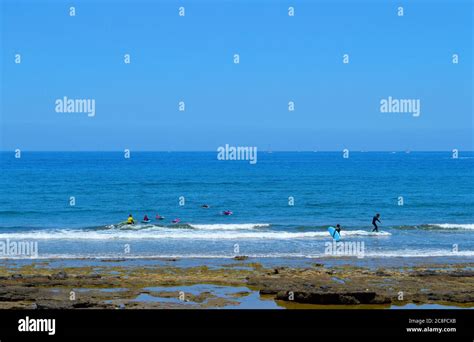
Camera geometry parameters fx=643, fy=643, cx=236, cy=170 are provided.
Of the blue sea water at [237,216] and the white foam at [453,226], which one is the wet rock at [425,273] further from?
the white foam at [453,226]

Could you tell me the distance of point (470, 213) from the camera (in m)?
55.8

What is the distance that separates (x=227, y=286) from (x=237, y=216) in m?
29.8

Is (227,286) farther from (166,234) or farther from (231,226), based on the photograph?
(231,226)

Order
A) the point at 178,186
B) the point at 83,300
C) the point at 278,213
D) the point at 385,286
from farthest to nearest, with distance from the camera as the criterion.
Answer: the point at 178,186 → the point at 278,213 → the point at 385,286 → the point at 83,300

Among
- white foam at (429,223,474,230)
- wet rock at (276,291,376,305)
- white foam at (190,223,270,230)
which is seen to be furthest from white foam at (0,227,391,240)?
wet rock at (276,291,376,305)

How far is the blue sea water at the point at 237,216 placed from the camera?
115 feet

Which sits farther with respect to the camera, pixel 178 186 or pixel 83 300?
pixel 178 186

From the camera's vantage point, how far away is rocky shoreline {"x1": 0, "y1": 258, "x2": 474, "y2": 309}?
804 inches

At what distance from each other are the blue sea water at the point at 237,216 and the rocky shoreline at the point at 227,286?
4.74 metres

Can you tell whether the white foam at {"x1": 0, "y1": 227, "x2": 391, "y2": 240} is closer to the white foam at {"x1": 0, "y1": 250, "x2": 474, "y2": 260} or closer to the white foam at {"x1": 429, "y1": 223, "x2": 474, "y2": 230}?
the white foam at {"x1": 429, "y1": 223, "x2": 474, "y2": 230}

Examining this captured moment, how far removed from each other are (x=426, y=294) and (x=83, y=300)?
11353 millimetres

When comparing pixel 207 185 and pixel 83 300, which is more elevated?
pixel 207 185
